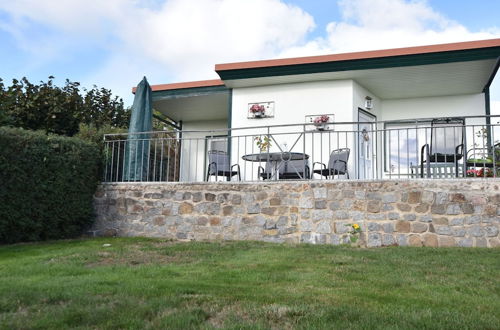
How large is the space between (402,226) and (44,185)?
582 centimetres

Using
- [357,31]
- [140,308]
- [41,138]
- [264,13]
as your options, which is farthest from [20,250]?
[357,31]

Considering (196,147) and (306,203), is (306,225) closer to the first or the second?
(306,203)

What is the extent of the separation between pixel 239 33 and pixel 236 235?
23.3 ft

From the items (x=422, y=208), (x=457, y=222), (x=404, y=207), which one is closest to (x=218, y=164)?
(x=404, y=207)

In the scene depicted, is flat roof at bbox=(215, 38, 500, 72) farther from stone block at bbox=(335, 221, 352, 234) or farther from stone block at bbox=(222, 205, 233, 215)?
stone block at bbox=(335, 221, 352, 234)

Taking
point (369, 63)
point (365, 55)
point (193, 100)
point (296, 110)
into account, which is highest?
point (365, 55)

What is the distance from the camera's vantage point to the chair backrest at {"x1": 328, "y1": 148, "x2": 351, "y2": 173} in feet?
25.7

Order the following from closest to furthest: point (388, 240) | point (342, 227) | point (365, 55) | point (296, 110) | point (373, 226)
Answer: point (388, 240) < point (373, 226) < point (342, 227) < point (365, 55) < point (296, 110)

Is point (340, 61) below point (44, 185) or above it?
above

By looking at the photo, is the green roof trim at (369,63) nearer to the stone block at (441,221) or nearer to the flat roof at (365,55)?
the flat roof at (365,55)

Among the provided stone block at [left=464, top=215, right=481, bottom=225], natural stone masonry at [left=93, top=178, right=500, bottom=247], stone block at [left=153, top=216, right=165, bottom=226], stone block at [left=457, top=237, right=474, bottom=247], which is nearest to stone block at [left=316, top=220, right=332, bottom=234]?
natural stone masonry at [left=93, top=178, right=500, bottom=247]

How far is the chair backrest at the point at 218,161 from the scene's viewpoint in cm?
848

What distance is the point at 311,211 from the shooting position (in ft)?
23.8

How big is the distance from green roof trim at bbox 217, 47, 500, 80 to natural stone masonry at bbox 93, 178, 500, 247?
305cm
